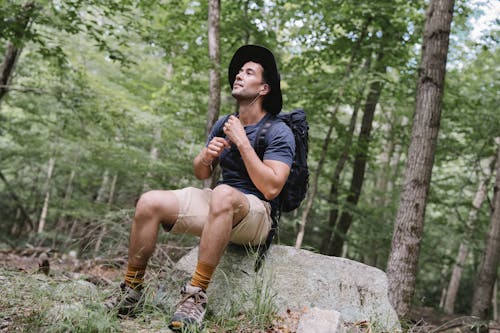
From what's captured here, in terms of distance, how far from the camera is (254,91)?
130 inches

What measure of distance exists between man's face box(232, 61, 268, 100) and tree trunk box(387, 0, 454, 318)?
7.82 feet

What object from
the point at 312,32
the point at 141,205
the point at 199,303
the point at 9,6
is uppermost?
the point at 312,32

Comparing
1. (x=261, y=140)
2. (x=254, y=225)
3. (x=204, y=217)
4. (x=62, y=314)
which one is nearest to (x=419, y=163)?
(x=261, y=140)

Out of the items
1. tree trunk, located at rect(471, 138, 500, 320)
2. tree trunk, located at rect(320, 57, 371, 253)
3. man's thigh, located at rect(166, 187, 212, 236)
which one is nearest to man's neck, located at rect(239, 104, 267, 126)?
man's thigh, located at rect(166, 187, 212, 236)

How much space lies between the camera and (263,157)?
3047mm

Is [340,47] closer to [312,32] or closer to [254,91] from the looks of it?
[312,32]

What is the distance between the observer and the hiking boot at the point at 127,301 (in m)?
2.76

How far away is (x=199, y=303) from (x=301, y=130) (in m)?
1.50

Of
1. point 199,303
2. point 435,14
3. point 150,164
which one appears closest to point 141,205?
point 199,303

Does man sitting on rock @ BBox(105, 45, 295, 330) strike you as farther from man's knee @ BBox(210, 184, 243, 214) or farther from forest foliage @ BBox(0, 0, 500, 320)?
forest foliage @ BBox(0, 0, 500, 320)

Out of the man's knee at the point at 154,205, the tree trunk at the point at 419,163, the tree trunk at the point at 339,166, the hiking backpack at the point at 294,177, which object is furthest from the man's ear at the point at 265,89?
the tree trunk at the point at 339,166

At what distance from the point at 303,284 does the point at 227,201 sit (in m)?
1.04

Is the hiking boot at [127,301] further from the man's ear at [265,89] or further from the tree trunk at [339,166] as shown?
the tree trunk at [339,166]

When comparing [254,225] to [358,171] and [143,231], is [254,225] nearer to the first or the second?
[143,231]
